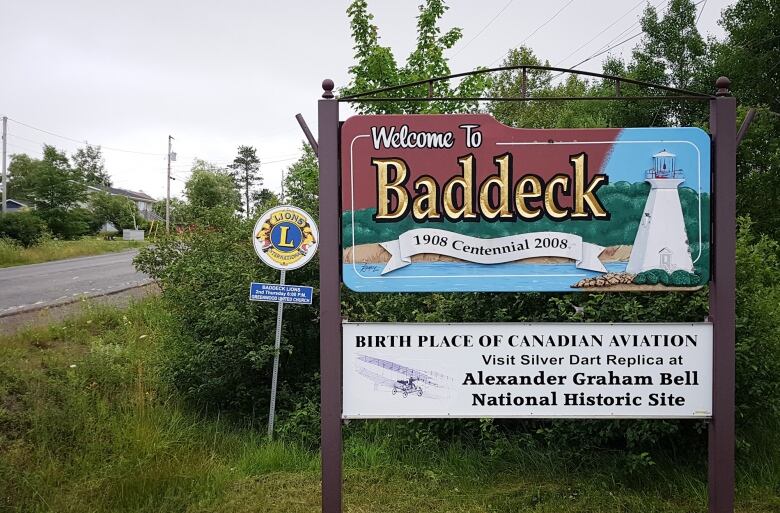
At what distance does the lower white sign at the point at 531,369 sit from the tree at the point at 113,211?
54743 mm

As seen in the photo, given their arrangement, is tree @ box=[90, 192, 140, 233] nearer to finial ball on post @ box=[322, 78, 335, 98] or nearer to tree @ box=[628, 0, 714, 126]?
tree @ box=[628, 0, 714, 126]

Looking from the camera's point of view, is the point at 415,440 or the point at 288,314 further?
the point at 288,314

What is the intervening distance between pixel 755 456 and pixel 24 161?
8153cm

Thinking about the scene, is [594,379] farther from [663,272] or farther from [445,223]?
[445,223]

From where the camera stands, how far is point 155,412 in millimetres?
5309

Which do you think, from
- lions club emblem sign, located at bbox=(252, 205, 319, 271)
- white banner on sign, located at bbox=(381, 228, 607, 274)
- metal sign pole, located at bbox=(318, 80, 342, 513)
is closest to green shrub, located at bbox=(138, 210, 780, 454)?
white banner on sign, located at bbox=(381, 228, 607, 274)

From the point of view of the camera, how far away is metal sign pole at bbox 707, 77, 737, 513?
136 inches

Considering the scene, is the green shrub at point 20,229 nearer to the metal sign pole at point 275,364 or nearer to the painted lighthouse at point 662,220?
the metal sign pole at point 275,364

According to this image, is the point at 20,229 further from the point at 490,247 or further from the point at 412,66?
the point at 490,247

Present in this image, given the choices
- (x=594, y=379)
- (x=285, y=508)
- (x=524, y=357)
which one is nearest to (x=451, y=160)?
(x=524, y=357)

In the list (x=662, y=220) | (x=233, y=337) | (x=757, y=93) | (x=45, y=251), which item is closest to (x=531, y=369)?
(x=662, y=220)

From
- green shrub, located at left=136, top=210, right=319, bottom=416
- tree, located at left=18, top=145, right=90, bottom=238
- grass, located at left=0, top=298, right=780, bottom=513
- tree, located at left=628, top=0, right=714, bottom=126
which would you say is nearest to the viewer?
grass, located at left=0, top=298, right=780, bottom=513

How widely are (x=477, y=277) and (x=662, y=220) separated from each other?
3.71 feet

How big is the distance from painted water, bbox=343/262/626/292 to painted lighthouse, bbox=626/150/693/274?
0.16m
